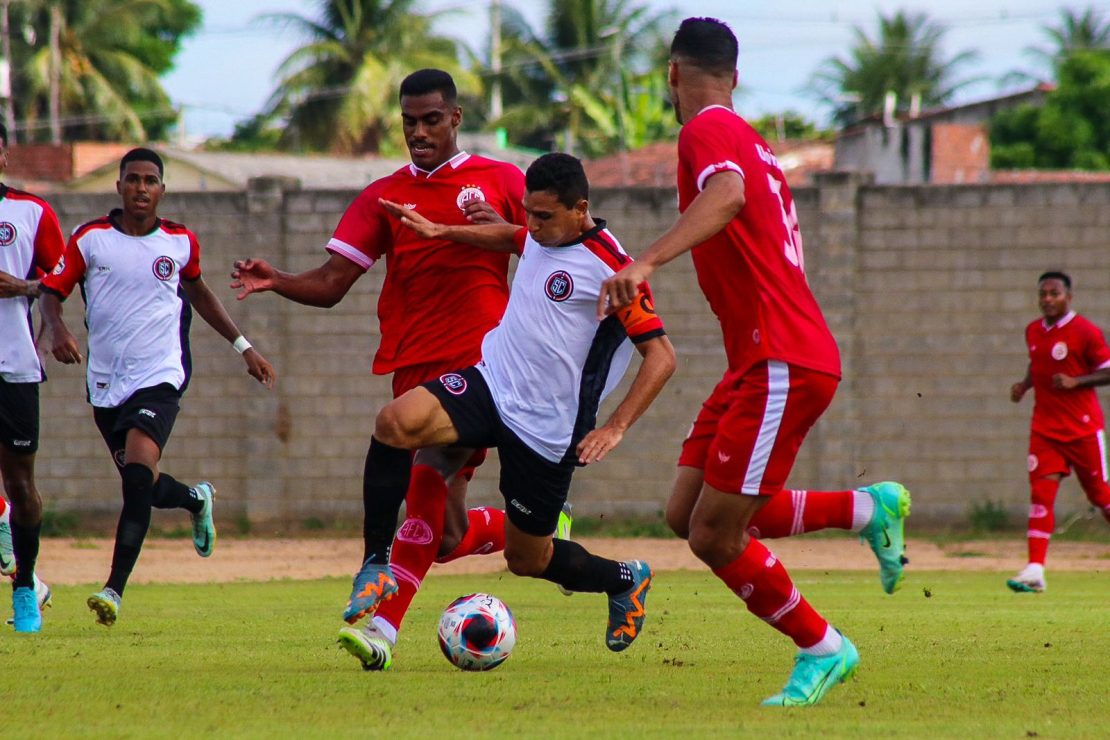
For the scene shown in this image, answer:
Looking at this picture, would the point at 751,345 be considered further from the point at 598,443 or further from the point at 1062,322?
the point at 1062,322

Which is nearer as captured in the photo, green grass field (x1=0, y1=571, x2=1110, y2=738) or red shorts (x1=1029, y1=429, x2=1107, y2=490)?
green grass field (x1=0, y1=571, x2=1110, y2=738)

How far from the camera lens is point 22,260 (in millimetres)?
8859

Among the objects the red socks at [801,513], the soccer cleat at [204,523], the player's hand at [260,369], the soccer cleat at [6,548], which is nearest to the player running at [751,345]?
the red socks at [801,513]

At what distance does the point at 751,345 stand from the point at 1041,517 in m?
7.22

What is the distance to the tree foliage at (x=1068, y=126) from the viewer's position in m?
39.5

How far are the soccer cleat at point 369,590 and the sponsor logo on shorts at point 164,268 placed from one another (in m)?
2.96

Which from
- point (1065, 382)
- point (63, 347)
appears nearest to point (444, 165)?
point (63, 347)

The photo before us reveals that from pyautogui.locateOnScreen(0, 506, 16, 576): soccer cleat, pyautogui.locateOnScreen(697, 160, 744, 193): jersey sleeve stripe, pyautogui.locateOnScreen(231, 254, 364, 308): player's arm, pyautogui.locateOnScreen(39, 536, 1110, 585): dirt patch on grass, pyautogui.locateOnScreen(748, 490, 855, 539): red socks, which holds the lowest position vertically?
pyautogui.locateOnScreen(39, 536, 1110, 585): dirt patch on grass

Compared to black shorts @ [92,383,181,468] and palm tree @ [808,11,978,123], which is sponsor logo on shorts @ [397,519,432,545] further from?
palm tree @ [808,11,978,123]

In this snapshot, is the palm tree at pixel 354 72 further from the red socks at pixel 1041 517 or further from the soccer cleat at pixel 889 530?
the soccer cleat at pixel 889 530

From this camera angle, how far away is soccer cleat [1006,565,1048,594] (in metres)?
11.6

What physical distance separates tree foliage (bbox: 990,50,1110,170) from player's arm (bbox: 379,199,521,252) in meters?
34.7

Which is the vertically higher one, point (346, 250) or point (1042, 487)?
point (346, 250)

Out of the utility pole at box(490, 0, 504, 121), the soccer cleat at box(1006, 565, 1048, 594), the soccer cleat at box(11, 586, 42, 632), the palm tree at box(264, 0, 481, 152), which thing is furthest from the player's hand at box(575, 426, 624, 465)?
the utility pole at box(490, 0, 504, 121)
